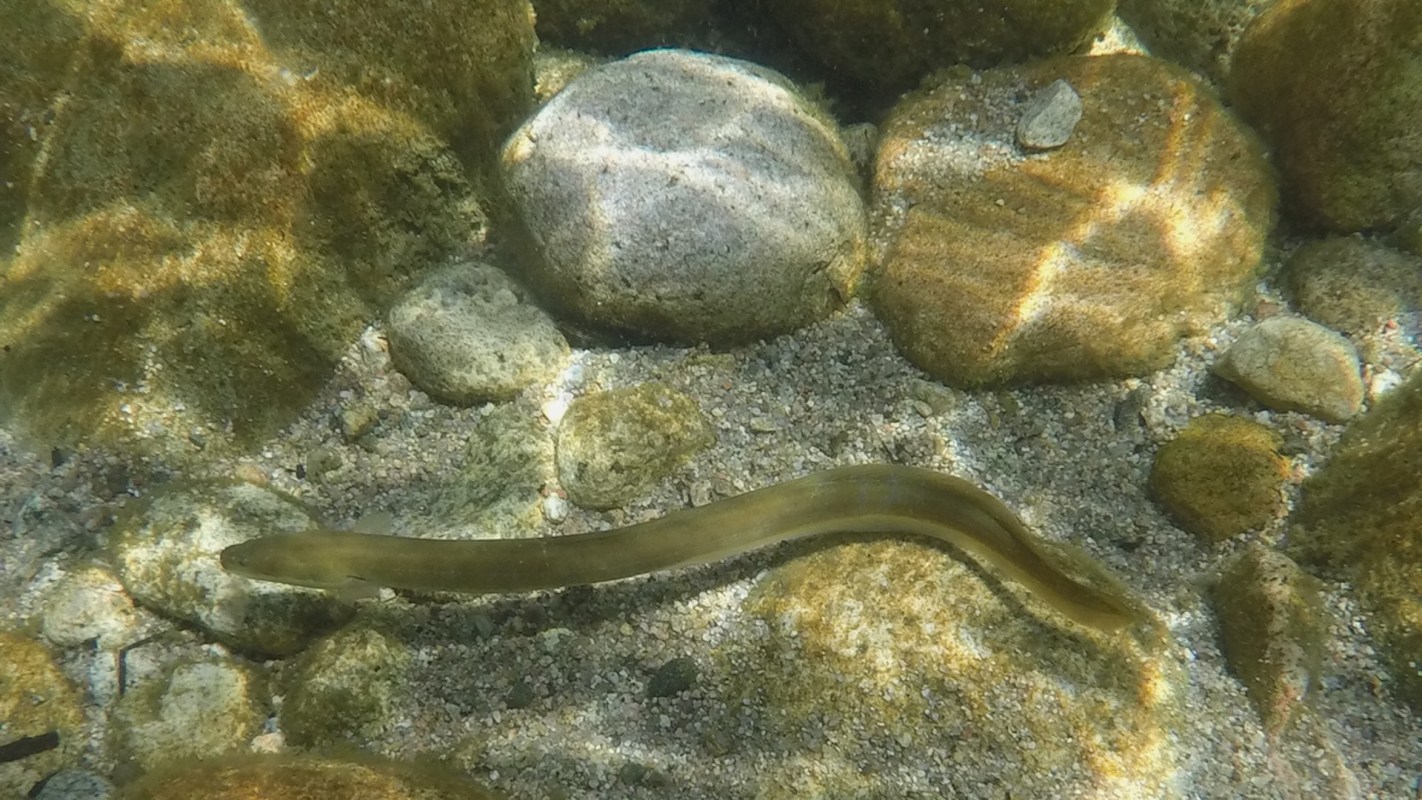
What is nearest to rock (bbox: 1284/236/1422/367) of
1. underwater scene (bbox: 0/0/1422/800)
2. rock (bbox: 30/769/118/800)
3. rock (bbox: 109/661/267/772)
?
underwater scene (bbox: 0/0/1422/800)

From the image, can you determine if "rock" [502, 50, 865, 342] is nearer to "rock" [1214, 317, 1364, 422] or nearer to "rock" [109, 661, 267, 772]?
"rock" [1214, 317, 1364, 422]

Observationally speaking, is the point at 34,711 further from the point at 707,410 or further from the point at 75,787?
the point at 707,410

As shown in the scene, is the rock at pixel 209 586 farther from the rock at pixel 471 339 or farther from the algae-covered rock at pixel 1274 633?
the algae-covered rock at pixel 1274 633

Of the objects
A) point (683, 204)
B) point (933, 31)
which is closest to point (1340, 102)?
point (933, 31)

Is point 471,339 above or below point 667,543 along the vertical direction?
above

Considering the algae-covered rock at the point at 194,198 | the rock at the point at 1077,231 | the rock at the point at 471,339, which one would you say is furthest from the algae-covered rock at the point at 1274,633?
the algae-covered rock at the point at 194,198

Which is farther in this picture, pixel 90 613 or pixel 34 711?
pixel 90 613
